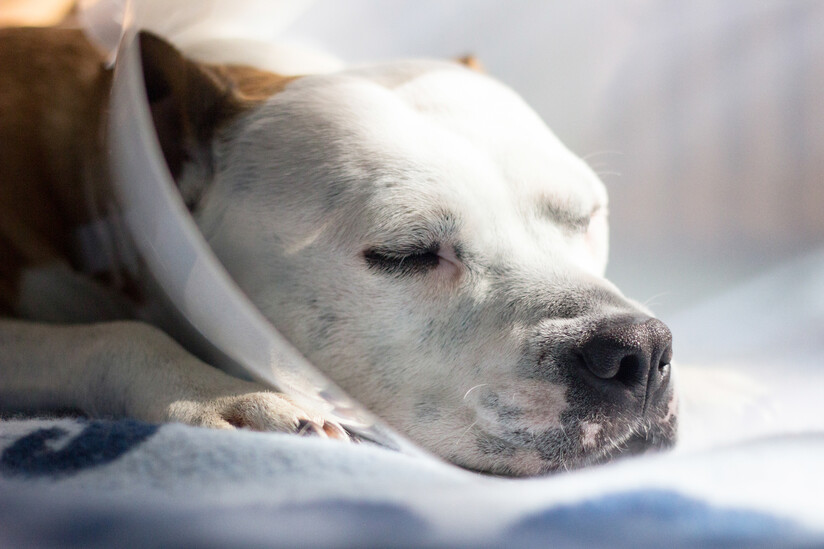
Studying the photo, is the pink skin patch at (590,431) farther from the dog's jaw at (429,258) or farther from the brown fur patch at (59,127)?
the brown fur patch at (59,127)

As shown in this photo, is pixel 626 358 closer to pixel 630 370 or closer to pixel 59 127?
pixel 630 370

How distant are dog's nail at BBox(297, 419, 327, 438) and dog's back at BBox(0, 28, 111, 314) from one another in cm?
63

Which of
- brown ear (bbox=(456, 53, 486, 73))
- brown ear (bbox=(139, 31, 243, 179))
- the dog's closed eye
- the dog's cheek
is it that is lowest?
brown ear (bbox=(139, 31, 243, 179))

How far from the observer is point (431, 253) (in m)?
0.91

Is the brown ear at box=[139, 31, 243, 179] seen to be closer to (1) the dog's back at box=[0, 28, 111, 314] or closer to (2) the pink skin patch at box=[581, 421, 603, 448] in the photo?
(1) the dog's back at box=[0, 28, 111, 314]

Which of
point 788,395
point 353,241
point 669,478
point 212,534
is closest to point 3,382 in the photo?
point 353,241

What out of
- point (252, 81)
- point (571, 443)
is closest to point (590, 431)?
point (571, 443)

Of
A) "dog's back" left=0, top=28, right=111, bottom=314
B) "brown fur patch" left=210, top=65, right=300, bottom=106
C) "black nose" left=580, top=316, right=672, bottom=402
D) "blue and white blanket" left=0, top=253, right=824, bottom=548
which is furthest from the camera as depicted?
"dog's back" left=0, top=28, right=111, bottom=314

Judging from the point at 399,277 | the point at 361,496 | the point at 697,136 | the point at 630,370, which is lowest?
the point at 361,496

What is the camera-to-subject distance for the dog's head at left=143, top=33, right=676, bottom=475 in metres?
0.81

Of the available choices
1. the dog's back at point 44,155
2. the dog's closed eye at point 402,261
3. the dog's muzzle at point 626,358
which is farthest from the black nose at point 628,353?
the dog's back at point 44,155

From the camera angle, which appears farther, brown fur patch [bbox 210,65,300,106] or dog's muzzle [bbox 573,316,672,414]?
brown fur patch [bbox 210,65,300,106]

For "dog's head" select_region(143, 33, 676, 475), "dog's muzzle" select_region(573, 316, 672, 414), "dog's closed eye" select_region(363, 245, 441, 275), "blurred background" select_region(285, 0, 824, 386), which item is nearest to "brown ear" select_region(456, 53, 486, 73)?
"blurred background" select_region(285, 0, 824, 386)

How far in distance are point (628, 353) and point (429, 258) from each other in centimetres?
28
